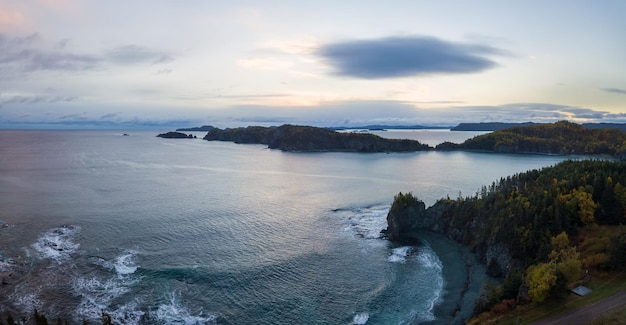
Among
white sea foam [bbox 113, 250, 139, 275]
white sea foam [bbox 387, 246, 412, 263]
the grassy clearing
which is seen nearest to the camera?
the grassy clearing

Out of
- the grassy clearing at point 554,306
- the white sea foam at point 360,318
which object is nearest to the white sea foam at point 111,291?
the white sea foam at point 360,318

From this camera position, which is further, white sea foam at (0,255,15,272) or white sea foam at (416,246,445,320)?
white sea foam at (0,255,15,272)

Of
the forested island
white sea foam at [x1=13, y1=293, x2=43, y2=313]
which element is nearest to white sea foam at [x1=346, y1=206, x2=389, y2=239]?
the forested island

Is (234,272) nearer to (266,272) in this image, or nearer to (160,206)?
(266,272)

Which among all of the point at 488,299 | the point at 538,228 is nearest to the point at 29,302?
the point at 488,299

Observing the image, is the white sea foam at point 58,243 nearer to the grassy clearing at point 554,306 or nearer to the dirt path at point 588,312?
the grassy clearing at point 554,306

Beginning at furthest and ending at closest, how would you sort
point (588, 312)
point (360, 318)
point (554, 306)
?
point (360, 318)
point (554, 306)
point (588, 312)

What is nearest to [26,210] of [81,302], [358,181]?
[81,302]

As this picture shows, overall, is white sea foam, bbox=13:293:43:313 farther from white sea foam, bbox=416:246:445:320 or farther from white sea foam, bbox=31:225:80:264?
white sea foam, bbox=416:246:445:320

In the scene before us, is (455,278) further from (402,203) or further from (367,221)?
(367,221)
